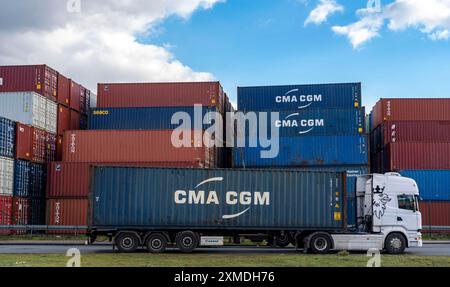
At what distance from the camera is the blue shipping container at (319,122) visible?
37.4 metres

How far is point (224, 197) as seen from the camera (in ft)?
72.9

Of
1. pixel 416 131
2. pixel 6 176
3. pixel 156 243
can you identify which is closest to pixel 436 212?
pixel 416 131

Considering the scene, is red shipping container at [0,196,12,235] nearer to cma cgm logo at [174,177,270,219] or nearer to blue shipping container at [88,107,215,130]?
blue shipping container at [88,107,215,130]

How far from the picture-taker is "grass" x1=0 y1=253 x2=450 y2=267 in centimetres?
1683

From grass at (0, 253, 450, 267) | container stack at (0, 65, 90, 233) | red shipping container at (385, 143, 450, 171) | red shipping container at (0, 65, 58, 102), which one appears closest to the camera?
grass at (0, 253, 450, 267)

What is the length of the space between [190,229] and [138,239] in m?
2.12

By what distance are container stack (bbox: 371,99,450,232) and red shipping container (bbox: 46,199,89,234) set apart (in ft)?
70.3

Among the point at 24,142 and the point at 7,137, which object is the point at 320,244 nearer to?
the point at 7,137

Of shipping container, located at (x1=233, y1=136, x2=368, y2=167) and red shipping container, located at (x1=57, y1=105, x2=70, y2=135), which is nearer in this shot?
shipping container, located at (x1=233, y1=136, x2=368, y2=167)

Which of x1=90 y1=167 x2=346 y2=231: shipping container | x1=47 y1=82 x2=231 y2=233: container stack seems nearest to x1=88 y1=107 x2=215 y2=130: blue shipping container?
x1=47 y1=82 x2=231 y2=233: container stack

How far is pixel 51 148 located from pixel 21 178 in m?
4.49

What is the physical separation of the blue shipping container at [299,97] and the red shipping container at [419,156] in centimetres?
438
